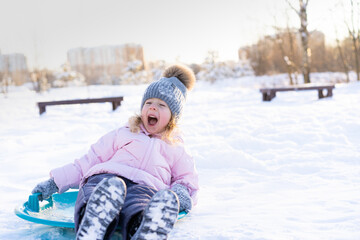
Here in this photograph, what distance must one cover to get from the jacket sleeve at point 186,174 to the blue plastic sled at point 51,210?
0.56 ft

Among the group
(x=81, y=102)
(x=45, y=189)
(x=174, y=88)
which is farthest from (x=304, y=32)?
(x=45, y=189)

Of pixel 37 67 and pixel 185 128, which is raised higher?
pixel 37 67

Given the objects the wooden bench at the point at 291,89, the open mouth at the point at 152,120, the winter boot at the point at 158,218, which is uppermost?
the wooden bench at the point at 291,89

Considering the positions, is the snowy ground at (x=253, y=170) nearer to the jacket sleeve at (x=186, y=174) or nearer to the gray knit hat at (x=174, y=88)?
the jacket sleeve at (x=186, y=174)

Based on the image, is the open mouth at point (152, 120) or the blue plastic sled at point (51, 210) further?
the open mouth at point (152, 120)

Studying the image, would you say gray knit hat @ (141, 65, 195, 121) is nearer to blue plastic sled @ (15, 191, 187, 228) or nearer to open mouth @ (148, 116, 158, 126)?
open mouth @ (148, 116, 158, 126)

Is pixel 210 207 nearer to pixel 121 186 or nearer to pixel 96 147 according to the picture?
pixel 96 147

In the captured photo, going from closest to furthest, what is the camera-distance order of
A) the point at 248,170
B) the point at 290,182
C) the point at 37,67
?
the point at 290,182 → the point at 248,170 → the point at 37,67

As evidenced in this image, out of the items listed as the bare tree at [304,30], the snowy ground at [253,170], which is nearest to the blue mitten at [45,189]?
the snowy ground at [253,170]

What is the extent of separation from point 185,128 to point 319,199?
271 centimetres

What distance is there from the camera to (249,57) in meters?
24.3

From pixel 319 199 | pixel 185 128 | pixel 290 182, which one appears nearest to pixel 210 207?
pixel 319 199

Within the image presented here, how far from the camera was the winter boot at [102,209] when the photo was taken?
112 centimetres

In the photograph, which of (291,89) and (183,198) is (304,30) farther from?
(183,198)
